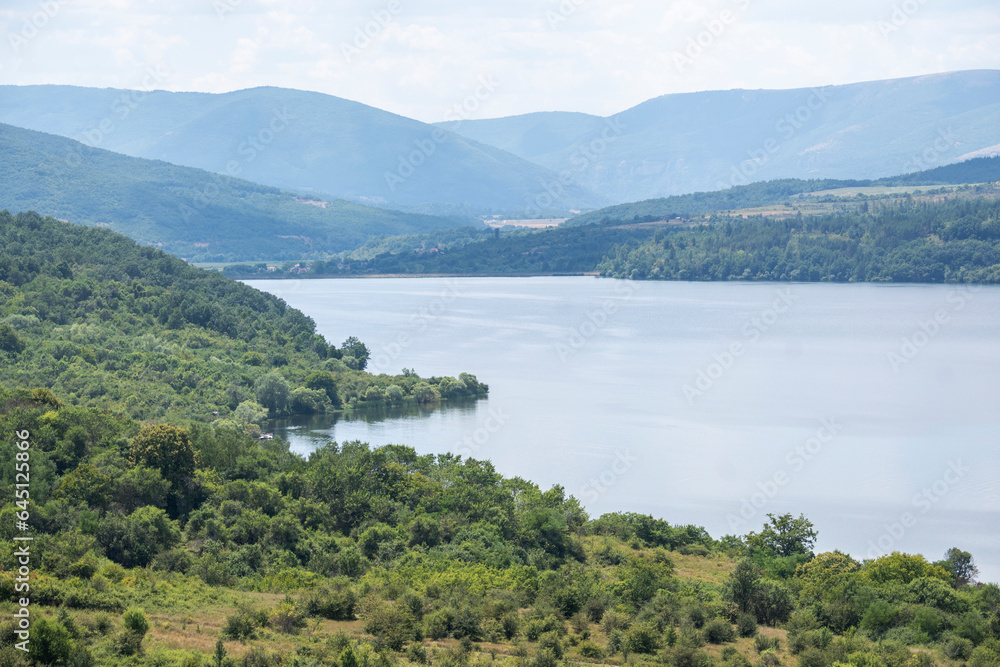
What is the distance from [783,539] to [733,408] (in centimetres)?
2202

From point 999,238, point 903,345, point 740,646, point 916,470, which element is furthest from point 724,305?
point 740,646

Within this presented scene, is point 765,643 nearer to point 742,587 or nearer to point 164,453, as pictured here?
point 742,587

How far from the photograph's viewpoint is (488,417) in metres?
46.8

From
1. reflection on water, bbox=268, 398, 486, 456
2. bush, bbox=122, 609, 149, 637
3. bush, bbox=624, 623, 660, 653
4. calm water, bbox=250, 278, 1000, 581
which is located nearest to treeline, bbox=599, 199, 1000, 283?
calm water, bbox=250, 278, 1000, 581

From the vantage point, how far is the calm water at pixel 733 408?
109ft

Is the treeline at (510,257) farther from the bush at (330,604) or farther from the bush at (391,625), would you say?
the bush at (391,625)

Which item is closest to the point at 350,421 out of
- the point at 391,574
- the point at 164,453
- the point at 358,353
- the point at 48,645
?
the point at 358,353

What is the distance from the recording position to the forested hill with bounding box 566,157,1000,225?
168m

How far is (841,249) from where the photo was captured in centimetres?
11688

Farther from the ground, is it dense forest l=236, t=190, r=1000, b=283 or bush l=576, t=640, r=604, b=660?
dense forest l=236, t=190, r=1000, b=283

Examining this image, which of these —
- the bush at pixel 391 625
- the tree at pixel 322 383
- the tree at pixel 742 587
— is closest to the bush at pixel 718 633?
the tree at pixel 742 587

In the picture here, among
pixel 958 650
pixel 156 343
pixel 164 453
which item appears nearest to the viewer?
pixel 958 650

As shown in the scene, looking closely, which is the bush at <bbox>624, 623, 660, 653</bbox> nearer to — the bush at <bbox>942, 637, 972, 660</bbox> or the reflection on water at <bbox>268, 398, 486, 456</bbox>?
the bush at <bbox>942, 637, 972, 660</bbox>

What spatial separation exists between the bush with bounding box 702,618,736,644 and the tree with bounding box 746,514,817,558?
732 centimetres
